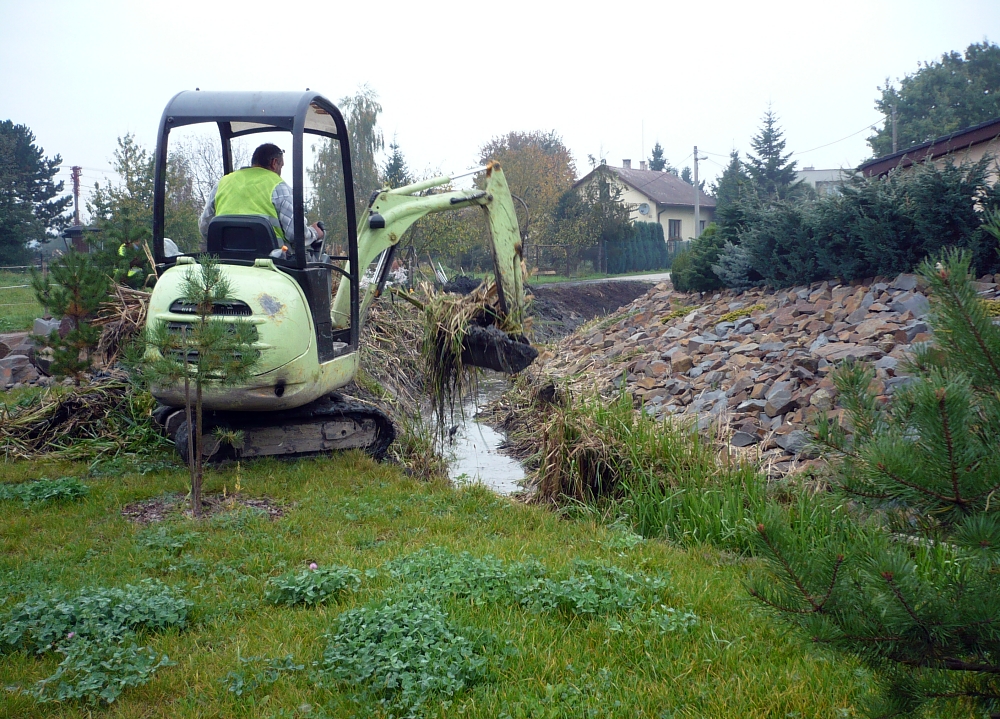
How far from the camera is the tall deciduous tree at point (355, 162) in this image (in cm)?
3091

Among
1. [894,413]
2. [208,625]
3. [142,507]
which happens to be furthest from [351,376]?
[894,413]

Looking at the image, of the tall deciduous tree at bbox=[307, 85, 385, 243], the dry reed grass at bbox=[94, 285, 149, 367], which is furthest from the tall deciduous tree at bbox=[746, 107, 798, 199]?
the dry reed grass at bbox=[94, 285, 149, 367]

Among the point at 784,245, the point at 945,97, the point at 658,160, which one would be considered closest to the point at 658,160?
the point at 658,160

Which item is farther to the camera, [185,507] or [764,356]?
[764,356]

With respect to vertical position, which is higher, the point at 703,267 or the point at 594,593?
the point at 703,267

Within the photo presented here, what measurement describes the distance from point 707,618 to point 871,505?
2089 mm

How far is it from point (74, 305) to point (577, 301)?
20.1 m

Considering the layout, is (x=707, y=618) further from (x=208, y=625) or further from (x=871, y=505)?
(x=208, y=625)

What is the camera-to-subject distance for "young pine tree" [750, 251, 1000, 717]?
202 centimetres

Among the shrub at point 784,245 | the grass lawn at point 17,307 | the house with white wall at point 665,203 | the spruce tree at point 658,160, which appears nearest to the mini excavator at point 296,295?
the shrub at point 784,245

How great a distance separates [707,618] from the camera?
4.19 metres

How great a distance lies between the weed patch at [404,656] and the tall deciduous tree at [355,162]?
2786 centimetres

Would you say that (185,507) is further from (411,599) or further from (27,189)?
(27,189)

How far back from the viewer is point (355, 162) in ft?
116
